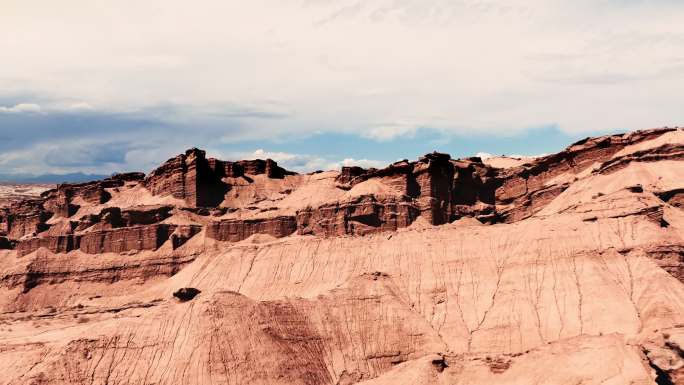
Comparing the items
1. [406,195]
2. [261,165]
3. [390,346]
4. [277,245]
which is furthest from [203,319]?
[261,165]

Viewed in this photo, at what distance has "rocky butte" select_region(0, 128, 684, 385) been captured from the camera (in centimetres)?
7650

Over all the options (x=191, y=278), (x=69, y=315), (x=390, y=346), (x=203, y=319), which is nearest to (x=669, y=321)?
(x=390, y=346)

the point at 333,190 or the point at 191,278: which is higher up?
the point at 333,190

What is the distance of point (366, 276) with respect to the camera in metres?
96.5

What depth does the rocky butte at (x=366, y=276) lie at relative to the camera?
76500 mm

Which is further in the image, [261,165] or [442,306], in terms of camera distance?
[261,165]

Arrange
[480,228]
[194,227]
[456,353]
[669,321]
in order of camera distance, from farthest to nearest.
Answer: [194,227] → [480,228] → [456,353] → [669,321]

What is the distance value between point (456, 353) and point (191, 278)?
45.7 meters

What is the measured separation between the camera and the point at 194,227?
136500 millimetres

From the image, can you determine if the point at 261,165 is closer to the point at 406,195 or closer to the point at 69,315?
the point at 406,195

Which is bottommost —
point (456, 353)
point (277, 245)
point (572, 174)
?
point (456, 353)

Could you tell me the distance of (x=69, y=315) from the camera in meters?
112

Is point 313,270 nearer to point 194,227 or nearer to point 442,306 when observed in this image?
point 442,306

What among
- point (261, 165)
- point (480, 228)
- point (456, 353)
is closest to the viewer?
point (456, 353)
